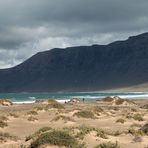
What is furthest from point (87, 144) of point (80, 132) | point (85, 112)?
point (85, 112)

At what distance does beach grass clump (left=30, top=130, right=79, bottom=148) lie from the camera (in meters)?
15.7

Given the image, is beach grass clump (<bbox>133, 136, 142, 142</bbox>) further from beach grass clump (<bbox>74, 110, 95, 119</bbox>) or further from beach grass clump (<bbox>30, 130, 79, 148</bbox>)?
beach grass clump (<bbox>74, 110, 95, 119</bbox>)

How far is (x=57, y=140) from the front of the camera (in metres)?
15.8

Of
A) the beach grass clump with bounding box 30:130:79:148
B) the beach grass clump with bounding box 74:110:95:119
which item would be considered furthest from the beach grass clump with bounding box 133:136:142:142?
the beach grass clump with bounding box 74:110:95:119

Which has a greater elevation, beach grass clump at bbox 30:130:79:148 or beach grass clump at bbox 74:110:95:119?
beach grass clump at bbox 30:130:79:148

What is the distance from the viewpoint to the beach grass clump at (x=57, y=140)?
15719mm

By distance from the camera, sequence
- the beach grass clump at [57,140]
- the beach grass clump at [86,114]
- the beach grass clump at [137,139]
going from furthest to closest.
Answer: the beach grass clump at [86,114] → the beach grass clump at [137,139] → the beach grass clump at [57,140]

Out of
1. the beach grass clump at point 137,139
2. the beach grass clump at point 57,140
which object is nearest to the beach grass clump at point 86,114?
the beach grass clump at point 137,139

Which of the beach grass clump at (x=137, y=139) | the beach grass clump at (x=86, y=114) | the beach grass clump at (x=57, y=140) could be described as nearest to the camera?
the beach grass clump at (x=57, y=140)

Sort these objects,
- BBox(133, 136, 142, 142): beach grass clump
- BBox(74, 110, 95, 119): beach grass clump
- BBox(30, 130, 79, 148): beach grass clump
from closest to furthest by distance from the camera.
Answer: BBox(30, 130, 79, 148): beach grass clump → BBox(133, 136, 142, 142): beach grass clump → BBox(74, 110, 95, 119): beach grass clump

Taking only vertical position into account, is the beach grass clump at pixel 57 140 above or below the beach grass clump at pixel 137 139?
above

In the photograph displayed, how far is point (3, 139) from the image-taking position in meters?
19.9

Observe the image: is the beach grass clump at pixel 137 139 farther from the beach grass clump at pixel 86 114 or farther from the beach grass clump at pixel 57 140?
the beach grass clump at pixel 86 114

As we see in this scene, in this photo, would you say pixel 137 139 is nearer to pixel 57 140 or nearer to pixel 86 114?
pixel 57 140
